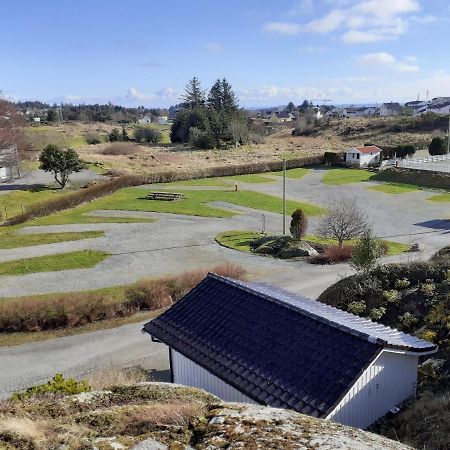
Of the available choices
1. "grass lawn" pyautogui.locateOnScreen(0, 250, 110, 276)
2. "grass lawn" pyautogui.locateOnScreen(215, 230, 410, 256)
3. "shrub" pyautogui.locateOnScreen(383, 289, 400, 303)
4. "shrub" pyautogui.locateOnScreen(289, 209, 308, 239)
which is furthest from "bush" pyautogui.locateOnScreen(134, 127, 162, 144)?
"shrub" pyautogui.locateOnScreen(383, 289, 400, 303)

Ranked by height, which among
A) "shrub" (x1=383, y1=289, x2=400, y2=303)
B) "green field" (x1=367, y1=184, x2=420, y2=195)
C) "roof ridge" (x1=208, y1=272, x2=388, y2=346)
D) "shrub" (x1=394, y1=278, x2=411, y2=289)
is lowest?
"shrub" (x1=383, y1=289, x2=400, y2=303)

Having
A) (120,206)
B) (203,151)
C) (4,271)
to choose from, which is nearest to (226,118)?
(203,151)

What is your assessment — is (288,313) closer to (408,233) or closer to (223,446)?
(223,446)

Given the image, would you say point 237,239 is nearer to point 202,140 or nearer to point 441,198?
point 441,198

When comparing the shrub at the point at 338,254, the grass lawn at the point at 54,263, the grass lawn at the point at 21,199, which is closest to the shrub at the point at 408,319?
the shrub at the point at 338,254

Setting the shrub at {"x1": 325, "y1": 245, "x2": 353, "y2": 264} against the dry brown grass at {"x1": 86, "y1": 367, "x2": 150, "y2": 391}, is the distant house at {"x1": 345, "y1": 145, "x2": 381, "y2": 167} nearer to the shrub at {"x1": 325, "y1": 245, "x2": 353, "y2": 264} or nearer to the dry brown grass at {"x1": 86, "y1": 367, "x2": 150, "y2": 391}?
the shrub at {"x1": 325, "y1": 245, "x2": 353, "y2": 264}

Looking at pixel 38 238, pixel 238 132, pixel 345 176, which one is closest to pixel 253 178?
pixel 345 176

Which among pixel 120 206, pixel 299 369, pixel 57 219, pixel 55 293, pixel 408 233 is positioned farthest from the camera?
pixel 120 206
